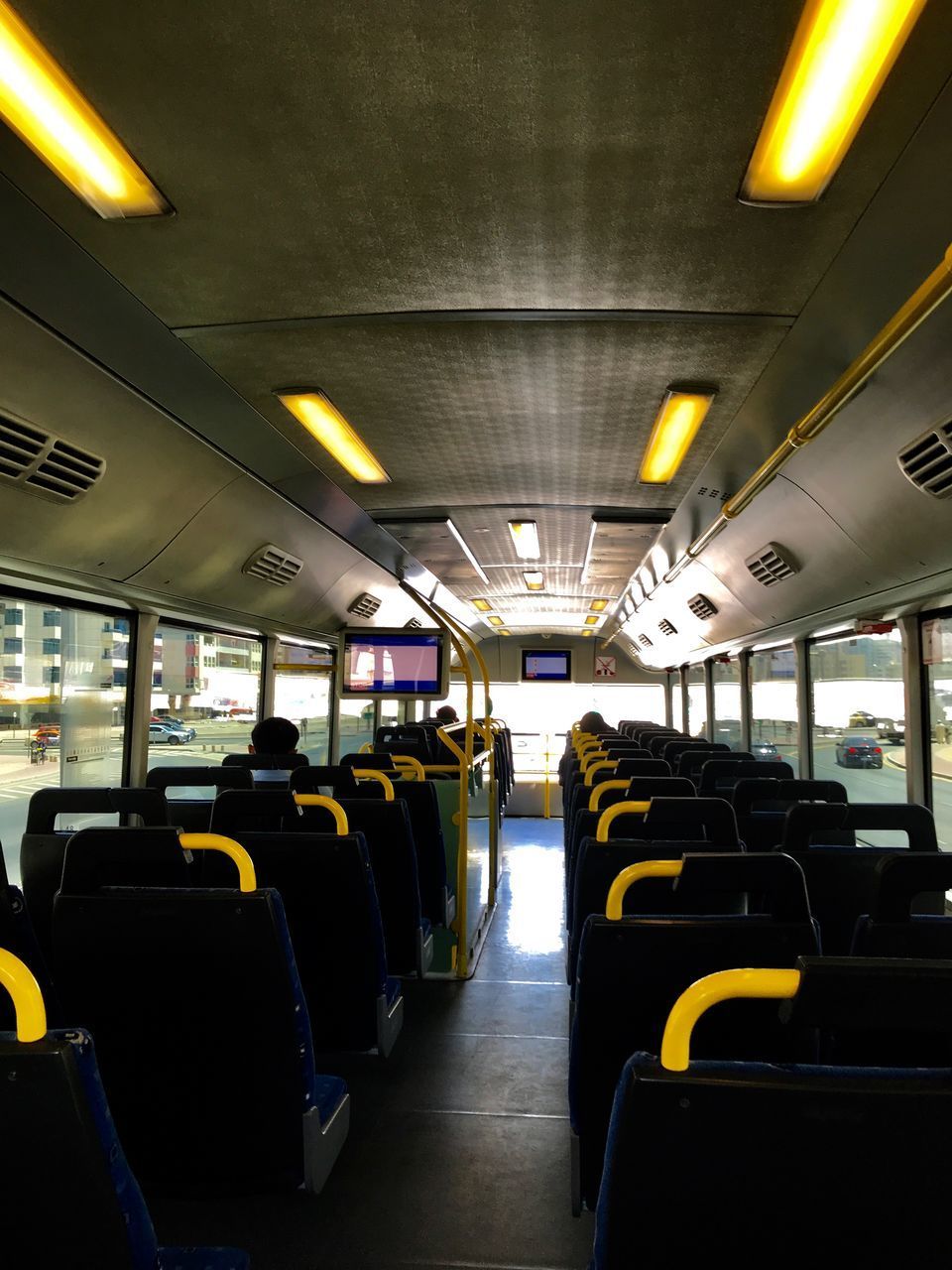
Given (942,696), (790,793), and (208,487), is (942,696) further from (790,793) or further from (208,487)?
(208,487)

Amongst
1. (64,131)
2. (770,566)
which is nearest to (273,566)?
(770,566)

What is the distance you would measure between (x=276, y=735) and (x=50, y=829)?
2767mm

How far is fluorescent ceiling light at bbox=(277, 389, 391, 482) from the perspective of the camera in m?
4.78

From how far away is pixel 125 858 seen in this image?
2387mm

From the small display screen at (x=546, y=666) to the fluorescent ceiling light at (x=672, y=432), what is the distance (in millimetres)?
14250

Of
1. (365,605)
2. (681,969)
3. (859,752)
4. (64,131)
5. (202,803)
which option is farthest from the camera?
(365,605)

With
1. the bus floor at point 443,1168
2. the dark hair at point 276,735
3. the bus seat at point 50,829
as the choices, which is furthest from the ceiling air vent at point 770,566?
the bus seat at point 50,829

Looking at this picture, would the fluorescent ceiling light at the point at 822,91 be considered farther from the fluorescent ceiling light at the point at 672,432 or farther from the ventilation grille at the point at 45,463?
the ventilation grille at the point at 45,463

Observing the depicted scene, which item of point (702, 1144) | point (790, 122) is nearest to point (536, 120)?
point (790, 122)

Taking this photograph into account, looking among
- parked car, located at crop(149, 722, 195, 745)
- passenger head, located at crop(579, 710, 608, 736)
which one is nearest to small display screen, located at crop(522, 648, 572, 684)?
passenger head, located at crop(579, 710, 608, 736)

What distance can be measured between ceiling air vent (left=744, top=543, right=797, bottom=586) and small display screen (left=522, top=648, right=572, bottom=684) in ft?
42.4

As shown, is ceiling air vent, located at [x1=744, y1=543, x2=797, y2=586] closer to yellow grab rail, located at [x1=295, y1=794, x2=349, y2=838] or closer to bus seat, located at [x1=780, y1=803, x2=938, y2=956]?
bus seat, located at [x1=780, y1=803, x2=938, y2=956]

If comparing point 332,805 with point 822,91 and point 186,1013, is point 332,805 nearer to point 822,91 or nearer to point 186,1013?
point 186,1013

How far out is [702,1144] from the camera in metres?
1.09
